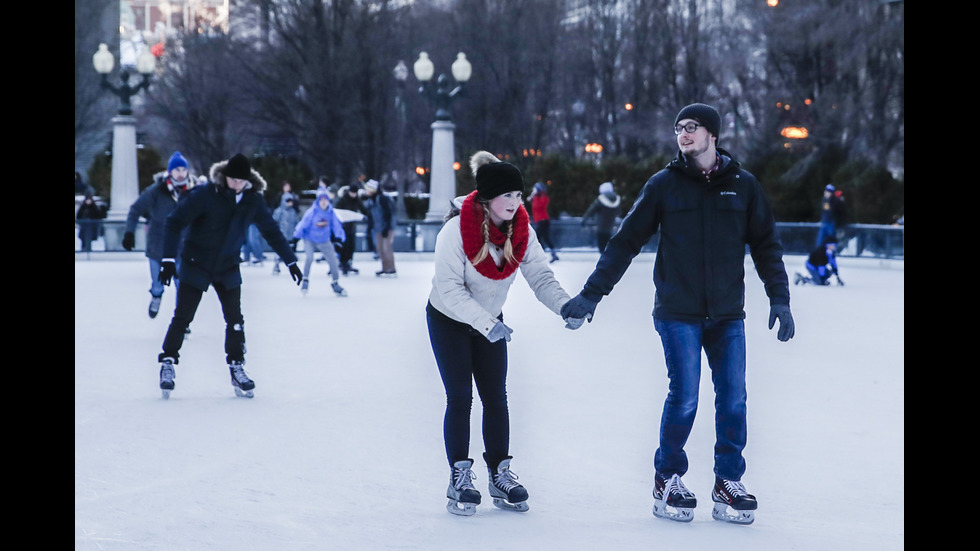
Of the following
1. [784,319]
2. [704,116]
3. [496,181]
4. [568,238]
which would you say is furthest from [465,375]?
[568,238]

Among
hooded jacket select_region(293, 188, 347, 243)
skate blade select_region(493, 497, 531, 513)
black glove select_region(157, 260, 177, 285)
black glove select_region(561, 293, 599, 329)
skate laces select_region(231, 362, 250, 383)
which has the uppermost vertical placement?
hooded jacket select_region(293, 188, 347, 243)

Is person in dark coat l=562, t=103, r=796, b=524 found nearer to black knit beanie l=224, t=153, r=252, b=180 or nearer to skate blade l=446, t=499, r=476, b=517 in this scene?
skate blade l=446, t=499, r=476, b=517

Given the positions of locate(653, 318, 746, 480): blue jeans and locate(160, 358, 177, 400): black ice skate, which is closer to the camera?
locate(653, 318, 746, 480): blue jeans

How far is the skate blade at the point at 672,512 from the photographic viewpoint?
15.3 feet

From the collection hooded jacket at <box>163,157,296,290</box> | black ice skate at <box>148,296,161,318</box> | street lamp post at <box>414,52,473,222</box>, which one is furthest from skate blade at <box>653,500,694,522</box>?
street lamp post at <box>414,52,473,222</box>

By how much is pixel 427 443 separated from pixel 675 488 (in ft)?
5.84

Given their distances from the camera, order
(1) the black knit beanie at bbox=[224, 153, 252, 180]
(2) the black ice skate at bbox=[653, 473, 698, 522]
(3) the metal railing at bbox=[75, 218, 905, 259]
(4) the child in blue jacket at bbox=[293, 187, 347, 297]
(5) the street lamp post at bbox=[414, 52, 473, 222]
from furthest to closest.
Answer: (5) the street lamp post at bbox=[414, 52, 473, 222]
(3) the metal railing at bbox=[75, 218, 905, 259]
(4) the child in blue jacket at bbox=[293, 187, 347, 297]
(1) the black knit beanie at bbox=[224, 153, 252, 180]
(2) the black ice skate at bbox=[653, 473, 698, 522]

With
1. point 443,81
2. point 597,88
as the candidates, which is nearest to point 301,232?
point 443,81

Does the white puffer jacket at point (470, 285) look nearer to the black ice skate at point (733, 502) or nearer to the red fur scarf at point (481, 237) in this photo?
the red fur scarf at point (481, 237)

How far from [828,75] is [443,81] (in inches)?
446

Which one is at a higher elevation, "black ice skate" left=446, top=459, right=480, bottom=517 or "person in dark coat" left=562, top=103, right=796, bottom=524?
"person in dark coat" left=562, top=103, right=796, bottom=524

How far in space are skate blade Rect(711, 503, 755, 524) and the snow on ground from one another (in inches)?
1.6

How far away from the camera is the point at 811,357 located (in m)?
9.70

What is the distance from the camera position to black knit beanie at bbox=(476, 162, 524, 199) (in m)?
4.63
